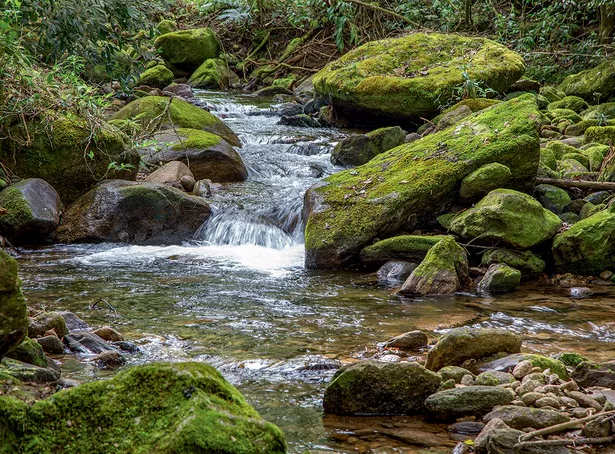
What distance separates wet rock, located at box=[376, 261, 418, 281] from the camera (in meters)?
7.50

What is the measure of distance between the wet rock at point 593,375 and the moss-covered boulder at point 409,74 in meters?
9.55

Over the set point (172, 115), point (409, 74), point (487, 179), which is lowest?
point (487, 179)

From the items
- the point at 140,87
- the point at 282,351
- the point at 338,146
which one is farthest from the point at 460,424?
the point at 140,87

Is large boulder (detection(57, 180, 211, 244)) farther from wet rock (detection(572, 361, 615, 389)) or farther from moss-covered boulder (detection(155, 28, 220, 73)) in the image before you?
moss-covered boulder (detection(155, 28, 220, 73))

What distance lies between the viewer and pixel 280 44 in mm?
24000

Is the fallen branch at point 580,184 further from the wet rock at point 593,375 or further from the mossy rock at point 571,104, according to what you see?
the mossy rock at point 571,104

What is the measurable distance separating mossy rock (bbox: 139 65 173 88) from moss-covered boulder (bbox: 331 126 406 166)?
8.66 metres

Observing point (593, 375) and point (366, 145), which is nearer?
point (593, 375)

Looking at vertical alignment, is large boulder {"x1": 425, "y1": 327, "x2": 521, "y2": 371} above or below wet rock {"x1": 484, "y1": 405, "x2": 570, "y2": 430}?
above

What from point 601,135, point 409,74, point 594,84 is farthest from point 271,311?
point 594,84

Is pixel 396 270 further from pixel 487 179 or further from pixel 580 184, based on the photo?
pixel 580 184

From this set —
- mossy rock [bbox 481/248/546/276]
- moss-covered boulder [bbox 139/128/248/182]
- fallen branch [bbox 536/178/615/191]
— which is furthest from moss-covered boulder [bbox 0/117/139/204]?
fallen branch [bbox 536/178/615/191]

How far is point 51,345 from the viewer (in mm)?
4574

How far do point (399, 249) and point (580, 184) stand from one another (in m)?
2.62
